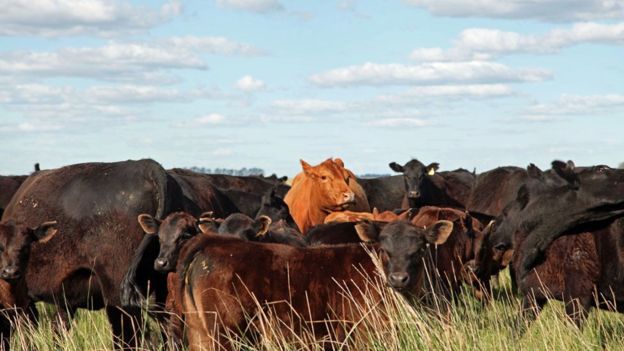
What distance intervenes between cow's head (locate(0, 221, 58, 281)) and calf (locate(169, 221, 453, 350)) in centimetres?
230

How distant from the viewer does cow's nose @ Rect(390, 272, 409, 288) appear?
7199mm

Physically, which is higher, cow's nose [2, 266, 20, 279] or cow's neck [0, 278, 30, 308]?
cow's nose [2, 266, 20, 279]

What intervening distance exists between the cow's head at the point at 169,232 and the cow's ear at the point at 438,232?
7.32ft

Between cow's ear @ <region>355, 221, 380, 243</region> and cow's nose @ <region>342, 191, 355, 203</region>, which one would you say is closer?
cow's ear @ <region>355, 221, 380, 243</region>

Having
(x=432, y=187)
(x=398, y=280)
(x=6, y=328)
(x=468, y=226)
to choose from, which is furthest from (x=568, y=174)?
(x=432, y=187)

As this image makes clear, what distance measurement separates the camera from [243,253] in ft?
23.2

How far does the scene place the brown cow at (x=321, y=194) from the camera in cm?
1852

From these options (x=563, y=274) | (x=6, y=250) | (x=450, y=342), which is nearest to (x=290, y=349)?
(x=450, y=342)

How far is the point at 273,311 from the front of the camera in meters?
6.99

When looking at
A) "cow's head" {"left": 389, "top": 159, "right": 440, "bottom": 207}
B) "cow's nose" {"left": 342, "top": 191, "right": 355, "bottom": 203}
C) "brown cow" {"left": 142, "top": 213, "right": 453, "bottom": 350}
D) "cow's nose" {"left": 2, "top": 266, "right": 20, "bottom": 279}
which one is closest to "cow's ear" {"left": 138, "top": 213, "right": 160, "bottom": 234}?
"cow's nose" {"left": 2, "top": 266, "right": 20, "bottom": 279}

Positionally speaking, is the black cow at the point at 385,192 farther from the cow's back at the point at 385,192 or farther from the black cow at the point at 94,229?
the black cow at the point at 94,229

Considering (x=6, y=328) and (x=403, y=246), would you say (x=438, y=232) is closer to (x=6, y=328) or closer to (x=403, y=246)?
(x=403, y=246)

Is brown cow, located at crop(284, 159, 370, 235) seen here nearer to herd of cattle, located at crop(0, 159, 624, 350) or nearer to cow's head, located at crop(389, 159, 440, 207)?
cow's head, located at crop(389, 159, 440, 207)

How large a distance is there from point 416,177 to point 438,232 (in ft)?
49.8
